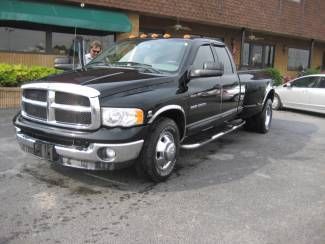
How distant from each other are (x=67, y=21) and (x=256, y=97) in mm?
6622

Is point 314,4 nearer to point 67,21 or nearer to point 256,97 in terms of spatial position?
point 67,21

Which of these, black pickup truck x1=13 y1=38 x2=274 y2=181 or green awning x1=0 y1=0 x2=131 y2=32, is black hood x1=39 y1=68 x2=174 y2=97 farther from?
green awning x1=0 y1=0 x2=131 y2=32

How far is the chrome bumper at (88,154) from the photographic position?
444 cm

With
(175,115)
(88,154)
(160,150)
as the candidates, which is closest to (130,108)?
(88,154)

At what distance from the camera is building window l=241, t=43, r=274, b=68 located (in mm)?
21766

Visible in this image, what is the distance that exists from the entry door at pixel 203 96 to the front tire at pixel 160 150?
542mm

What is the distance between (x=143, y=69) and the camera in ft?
18.0

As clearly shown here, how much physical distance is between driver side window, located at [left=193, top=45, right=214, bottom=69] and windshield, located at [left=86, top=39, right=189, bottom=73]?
0.80 feet

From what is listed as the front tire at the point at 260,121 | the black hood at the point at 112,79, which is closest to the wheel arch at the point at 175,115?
the black hood at the point at 112,79

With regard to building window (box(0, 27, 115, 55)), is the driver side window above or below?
below

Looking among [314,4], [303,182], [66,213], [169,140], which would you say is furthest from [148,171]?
[314,4]

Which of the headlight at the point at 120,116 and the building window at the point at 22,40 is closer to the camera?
the headlight at the point at 120,116

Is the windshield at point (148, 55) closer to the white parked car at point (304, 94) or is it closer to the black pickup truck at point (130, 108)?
the black pickup truck at point (130, 108)

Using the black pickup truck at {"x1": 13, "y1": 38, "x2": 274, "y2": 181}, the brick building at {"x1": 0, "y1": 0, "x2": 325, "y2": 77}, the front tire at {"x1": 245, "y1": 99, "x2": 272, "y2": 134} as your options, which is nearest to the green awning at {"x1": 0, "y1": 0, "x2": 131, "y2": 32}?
the brick building at {"x1": 0, "y1": 0, "x2": 325, "y2": 77}
